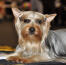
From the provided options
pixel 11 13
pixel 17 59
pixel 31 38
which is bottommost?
pixel 17 59

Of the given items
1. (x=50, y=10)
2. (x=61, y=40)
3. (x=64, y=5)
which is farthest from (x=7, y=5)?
(x=61, y=40)

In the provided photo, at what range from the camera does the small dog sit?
4.69ft

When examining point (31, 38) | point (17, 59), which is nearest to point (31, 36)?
point (31, 38)

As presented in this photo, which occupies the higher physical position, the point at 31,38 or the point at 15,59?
the point at 31,38

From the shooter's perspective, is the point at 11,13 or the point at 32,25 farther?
the point at 11,13

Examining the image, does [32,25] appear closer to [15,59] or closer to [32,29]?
[32,29]

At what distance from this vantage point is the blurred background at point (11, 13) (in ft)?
12.4

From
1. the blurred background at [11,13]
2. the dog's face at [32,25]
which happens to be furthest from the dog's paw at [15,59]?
the blurred background at [11,13]

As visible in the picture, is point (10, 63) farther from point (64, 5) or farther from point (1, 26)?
point (1, 26)

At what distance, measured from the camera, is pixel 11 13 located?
5266 millimetres

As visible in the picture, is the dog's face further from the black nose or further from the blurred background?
the blurred background

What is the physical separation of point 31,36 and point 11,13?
12.8 feet

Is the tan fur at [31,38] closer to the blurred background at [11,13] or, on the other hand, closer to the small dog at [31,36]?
the small dog at [31,36]

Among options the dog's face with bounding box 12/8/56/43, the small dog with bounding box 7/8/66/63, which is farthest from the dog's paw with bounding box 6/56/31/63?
the dog's face with bounding box 12/8/56/43
